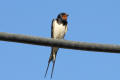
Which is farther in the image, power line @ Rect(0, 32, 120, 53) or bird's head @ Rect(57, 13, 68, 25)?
bird's head @ Rect(57, 13, 68, 25)

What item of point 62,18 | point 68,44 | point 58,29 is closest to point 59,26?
point 58,29

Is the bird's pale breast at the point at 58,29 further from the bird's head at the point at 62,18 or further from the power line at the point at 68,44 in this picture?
the power line at the point at 68,44

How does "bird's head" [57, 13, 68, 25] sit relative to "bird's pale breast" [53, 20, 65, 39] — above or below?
above

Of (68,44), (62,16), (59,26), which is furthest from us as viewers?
(62,16)

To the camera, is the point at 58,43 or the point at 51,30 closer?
the point at 58,43

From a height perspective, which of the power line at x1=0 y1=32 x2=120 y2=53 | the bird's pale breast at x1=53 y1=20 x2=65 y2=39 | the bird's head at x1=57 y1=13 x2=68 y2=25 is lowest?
the power line at x1=0 y1=32 x2=120 y2=53

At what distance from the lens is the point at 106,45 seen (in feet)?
4.08

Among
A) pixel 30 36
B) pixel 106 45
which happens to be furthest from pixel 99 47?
pixel 30 36

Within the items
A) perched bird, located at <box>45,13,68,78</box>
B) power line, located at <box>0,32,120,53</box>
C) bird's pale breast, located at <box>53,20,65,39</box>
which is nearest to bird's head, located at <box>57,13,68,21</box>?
perched bird, located at <box>45,13,68,78</box>

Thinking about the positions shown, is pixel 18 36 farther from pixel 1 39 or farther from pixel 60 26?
pixel 60 26

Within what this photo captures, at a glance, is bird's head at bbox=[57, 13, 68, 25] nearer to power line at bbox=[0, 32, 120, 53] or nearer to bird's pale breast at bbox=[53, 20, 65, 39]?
bird's pale breast at bbox=[53, 20, 65, 39]

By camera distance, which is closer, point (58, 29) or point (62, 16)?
point (58, 29)

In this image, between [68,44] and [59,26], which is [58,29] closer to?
[59,26]

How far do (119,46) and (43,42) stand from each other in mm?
305
